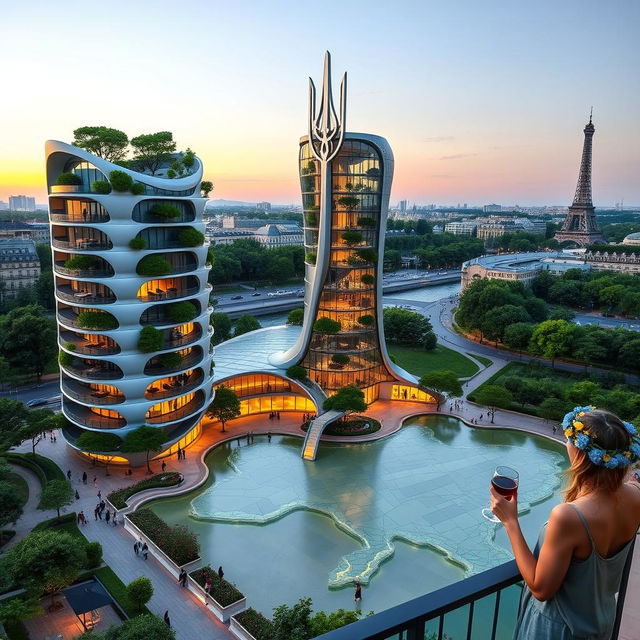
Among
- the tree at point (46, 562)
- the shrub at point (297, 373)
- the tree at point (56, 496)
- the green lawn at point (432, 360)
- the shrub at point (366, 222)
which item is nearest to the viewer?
the tree at point (46, 562)

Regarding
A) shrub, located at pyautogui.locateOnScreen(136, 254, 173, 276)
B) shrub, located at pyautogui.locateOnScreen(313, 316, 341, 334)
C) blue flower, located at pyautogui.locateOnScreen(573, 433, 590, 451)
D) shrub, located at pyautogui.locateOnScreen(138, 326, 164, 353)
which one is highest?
blue flower, located at pyautogui.locateOnScreen(573, 433, 590, 451)

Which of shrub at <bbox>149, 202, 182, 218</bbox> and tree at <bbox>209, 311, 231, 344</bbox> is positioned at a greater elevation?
shrub at <bbox>149, 202, 182, 218</bbox>

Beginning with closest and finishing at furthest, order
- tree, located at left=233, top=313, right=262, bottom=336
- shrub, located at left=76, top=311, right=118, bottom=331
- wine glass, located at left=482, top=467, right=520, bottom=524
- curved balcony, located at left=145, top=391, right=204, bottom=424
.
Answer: wine glass, located at left=482, top=467, right=520, bottom=524 → shrub, located at left=76, top=311, right=118, bottom=331 → curved balcony, located at left=145, top=391, right=204, bottom=424 → tree, located at left=233, top=313, right=262, bottom=336

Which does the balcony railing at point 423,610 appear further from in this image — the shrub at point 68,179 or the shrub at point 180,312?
the shrub at point 68,179

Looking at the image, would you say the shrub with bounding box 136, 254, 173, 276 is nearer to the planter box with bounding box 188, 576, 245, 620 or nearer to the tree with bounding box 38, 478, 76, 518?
the tree with bounding box 38, 478, 76, 518

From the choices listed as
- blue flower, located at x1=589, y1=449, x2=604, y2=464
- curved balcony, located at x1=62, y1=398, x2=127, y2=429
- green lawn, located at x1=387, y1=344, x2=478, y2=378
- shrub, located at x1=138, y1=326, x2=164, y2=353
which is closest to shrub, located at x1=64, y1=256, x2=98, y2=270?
shrub, located at x1=138, y1=326, x2=164, y2=353

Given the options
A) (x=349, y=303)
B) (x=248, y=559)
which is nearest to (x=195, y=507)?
(x=248, y=559)

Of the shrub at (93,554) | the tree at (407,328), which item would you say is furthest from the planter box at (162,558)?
the tree at (407,328)
